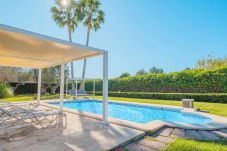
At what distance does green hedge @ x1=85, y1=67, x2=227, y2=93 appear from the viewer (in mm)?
14905

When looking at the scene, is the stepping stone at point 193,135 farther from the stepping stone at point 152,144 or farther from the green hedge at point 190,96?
the green hedge at point 190,96

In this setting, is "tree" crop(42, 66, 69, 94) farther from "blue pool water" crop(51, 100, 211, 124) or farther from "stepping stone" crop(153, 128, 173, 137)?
"stepping stone" crop(153, 128, 173, 137)

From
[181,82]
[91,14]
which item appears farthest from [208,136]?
[91,14]

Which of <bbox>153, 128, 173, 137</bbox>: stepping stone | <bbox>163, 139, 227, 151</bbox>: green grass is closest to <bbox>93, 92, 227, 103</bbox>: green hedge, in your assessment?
<bbox>153, 128, 173, 137</bbox>: stepping stone

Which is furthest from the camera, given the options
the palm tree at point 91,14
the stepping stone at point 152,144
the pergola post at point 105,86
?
the palm tree at point 91,14

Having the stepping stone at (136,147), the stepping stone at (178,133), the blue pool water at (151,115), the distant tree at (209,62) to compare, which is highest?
the distant tree at (209,62)

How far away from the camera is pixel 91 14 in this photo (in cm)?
2289

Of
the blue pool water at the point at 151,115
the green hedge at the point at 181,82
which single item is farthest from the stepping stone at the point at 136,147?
the green hedge at the point at 181,82

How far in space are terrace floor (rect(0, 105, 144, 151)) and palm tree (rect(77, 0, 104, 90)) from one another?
17.2m

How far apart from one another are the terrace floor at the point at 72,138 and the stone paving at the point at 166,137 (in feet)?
0.96

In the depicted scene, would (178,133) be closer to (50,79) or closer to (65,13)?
(65,13)

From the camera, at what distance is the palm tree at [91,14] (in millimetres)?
22562

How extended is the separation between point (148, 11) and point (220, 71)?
8682 millimetres

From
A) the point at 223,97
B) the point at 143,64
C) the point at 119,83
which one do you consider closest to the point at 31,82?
the point at 119,83
